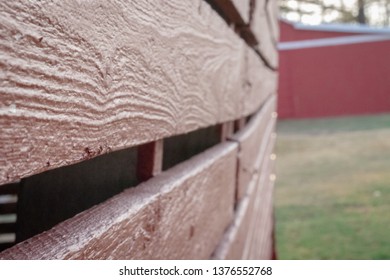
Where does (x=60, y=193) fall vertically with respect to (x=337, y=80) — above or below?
above

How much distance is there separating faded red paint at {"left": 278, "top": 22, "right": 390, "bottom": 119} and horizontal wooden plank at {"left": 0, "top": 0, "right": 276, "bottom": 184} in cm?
1555

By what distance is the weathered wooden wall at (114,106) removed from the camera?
0.34 metres

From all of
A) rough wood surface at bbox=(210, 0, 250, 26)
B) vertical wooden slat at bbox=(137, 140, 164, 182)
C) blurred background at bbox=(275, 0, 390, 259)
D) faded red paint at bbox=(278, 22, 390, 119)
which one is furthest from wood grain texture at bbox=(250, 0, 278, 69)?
faded red paint at bbox=(278, 22, 390, 119)

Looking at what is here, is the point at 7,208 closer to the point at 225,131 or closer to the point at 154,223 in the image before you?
the point at 225,131

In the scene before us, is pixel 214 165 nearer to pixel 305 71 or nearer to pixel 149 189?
pixel 149 189

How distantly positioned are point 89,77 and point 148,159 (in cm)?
30

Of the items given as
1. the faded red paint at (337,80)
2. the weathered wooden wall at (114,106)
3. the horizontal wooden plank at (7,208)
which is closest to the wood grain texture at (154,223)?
the weathered wooden wall at (114,106)

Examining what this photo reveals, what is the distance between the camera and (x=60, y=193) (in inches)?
24.5

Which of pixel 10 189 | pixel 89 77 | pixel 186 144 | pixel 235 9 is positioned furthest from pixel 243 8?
pixel 10 189

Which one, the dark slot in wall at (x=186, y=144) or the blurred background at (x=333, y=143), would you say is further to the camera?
the blurred background at (x=333, y=143)

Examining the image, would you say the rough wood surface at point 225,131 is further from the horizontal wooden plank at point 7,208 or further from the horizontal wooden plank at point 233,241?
the horizontal wooden plank at point 7,208

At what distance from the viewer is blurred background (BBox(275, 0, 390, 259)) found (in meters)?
4.61

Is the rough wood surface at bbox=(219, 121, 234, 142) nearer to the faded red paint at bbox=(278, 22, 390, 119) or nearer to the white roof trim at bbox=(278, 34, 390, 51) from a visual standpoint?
the faded red paint at bbox=(278, 22, 390, 119)

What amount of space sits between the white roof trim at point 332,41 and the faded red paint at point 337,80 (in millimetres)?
115
